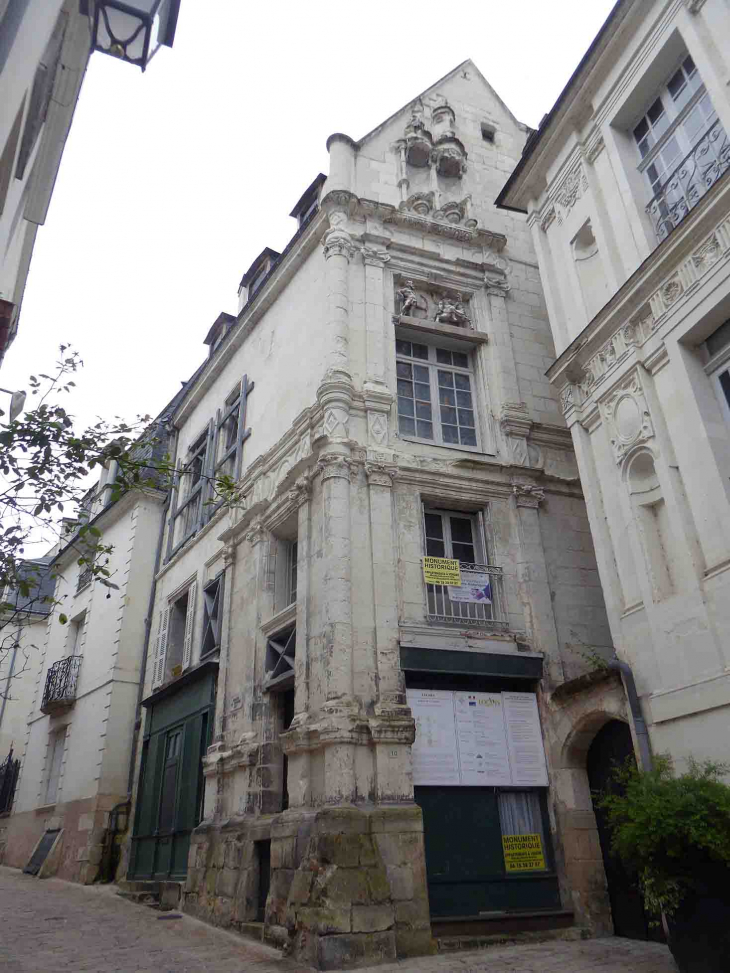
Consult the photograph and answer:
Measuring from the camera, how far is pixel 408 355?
11.6 metres

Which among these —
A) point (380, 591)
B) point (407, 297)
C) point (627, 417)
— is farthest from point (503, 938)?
point (407, 297)

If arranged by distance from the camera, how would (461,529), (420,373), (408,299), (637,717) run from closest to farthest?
(637,717), (461,529), (420,373), (408,299)

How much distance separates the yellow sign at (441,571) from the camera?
9484 millimetres

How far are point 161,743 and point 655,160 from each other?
1214 centimetres

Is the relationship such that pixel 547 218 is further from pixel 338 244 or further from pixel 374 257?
pixel 338 244

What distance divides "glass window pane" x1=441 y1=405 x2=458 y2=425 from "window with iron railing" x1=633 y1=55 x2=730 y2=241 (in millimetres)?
3935

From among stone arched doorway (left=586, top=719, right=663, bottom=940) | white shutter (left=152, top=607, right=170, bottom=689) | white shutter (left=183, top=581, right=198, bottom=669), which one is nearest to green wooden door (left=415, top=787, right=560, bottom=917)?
stone arched doorway (left=586, top=719, right=663, bottom=940)

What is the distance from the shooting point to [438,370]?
38.2 ft

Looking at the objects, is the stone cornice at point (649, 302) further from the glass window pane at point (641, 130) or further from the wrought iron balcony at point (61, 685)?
the wrought iron balcony at point (61, 685)

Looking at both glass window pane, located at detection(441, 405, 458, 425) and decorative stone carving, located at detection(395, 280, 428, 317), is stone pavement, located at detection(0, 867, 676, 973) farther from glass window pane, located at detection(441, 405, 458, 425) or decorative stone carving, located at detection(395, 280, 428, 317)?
decorative stone carving, located at detection(395, 280, 428, 317)

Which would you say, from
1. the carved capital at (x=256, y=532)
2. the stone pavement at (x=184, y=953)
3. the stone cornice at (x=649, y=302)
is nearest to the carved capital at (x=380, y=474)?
the carved capital at (x=256, y=532)

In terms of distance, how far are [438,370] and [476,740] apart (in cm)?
571

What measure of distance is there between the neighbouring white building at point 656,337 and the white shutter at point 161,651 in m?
9.25

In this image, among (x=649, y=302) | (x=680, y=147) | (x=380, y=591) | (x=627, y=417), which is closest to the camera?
(x=649, y=302)
